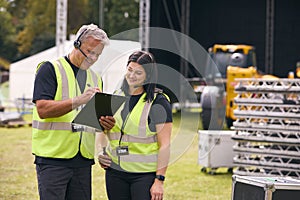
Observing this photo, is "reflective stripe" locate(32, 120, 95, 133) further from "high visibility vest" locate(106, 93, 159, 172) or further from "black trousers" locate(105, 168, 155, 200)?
"black trousers" locate(105, 168, 155, 200)

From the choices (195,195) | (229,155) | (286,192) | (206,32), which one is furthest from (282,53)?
(286,192)

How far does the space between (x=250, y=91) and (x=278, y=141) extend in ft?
2.64

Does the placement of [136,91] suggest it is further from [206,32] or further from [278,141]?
[206,32]

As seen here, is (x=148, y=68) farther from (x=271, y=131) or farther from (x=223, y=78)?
(x=223, y=78)

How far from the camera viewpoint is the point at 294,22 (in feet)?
74.5

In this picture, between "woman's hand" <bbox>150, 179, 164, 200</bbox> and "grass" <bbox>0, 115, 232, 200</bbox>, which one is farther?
"grass" <bbox>0, 115, 232, 200</bbox>

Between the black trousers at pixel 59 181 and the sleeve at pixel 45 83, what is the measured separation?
1.35ft

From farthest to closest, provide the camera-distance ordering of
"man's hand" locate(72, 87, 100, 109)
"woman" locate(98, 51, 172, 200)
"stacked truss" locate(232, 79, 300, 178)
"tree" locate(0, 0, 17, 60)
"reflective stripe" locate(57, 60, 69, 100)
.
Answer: "tree" locate(0, 0, 17, 60)
"stacked truss" locate(232, 79, 300, 178)
"woman" locate(98, 51, 172, 200)
"reflective stripe" locate(57, 60, 69, 100)
"man's hand" locate(72, 87, 100, 109)

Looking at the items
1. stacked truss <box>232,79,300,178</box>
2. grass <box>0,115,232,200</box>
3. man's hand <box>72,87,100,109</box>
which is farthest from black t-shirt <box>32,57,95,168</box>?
stacked truss <box>232,79,300,178</box>

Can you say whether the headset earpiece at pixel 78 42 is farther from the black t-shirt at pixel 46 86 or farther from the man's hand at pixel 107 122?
the man's hand at pixel 107 122

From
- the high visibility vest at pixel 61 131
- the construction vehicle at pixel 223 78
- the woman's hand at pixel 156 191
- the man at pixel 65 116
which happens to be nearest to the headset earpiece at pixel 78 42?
the man at pixel 65 116

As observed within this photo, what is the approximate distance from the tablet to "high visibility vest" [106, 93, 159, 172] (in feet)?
0.35

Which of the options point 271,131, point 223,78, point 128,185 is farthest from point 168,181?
point 223,78

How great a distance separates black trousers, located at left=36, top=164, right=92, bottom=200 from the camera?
12.1 ft
